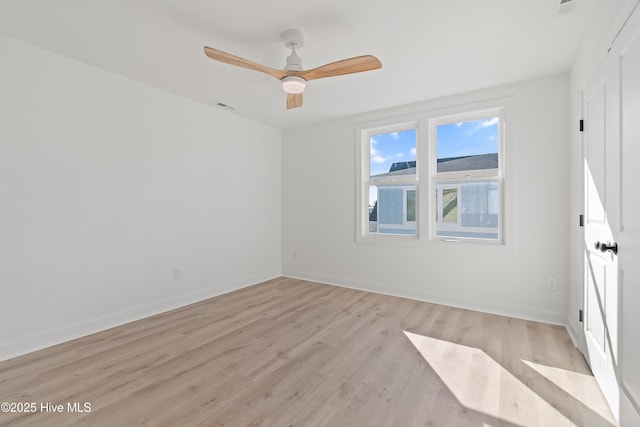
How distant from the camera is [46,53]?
247 centimetres

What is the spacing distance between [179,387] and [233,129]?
3293 mm

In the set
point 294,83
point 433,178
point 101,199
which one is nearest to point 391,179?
point 433,178

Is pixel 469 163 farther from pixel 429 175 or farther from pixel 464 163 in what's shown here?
pixel 429 175

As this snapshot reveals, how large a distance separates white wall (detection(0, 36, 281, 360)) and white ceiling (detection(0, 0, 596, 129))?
0.33 metres

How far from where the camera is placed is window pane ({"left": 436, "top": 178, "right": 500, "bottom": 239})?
3336 mm

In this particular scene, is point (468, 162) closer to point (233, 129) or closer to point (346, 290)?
point (346, 290)

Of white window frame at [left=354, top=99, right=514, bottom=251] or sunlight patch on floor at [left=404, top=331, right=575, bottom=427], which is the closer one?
sunlight patch on floor at [left=404, top=331, right=575, bottom=427]

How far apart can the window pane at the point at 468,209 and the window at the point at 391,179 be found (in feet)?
1.15

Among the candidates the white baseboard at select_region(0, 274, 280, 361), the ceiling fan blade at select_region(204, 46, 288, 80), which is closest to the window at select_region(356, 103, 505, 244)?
the ceiling fan blade at select_region(204, 46, 288, 80)

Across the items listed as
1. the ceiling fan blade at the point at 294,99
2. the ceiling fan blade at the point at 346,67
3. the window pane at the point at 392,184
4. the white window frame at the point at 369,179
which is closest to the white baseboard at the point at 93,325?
the white window frame at the point at 369,179

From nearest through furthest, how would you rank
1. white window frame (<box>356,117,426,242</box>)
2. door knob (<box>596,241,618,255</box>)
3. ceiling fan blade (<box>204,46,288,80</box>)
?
→ 1. door knob (<box>596,241,618,255</box>)
2. ceiling fan blade (<box>204,46,288,80</box>)
3. white window frame (<box>356,117,426,242</box>)

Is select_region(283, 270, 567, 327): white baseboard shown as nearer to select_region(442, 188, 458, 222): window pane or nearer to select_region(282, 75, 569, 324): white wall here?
select_region(282, 75, 569, 324): white wall

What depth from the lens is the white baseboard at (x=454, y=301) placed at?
2.94 meters

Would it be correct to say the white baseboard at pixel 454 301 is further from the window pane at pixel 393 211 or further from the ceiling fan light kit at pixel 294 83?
the ceiling fan light kit at pixel 294 83
